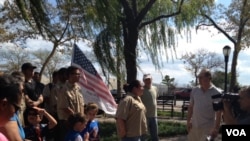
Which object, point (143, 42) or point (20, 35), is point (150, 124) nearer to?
point (143, 42)

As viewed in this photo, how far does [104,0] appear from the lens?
755 cm

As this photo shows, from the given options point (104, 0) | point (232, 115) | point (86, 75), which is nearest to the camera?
point (232, 115)

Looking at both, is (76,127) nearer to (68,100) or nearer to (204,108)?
(68,100)

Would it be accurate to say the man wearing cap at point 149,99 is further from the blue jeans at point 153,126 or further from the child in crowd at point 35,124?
the child in crowd at point 35,124

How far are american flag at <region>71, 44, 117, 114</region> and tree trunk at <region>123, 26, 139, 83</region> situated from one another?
545 cm

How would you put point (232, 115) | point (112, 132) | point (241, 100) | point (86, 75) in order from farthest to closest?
point (112, 132) < point (86, 75) < point (232, 115) < point (241, 100)

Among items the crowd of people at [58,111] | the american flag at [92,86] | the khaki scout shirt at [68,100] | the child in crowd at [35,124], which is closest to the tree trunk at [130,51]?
the american flag at [92,86]

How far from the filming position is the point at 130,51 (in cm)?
1386

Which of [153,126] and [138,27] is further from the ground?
[138,27]

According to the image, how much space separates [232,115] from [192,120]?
6.67 feet

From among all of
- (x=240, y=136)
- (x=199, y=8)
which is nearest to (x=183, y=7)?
(x=199, y=8)

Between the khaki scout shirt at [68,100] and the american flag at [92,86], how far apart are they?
1282mm

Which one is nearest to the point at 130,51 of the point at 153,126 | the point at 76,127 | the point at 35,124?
the point at 153,126

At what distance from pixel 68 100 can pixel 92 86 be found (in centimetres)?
155
